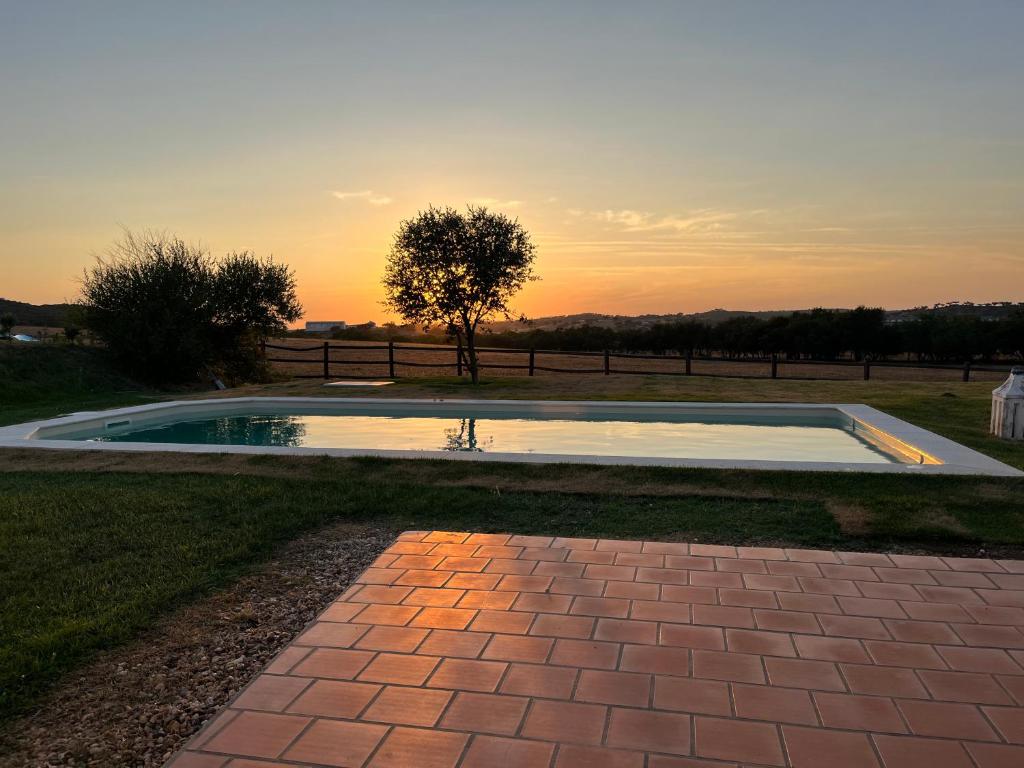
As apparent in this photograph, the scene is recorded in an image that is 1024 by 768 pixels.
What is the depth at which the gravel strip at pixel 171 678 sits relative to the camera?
6.64 feet

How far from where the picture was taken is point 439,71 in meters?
12.3

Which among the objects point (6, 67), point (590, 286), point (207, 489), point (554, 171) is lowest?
point (207, 489)

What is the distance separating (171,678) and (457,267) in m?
13.7

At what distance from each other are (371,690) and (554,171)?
13.7m

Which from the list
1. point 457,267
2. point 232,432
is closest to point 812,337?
point 457,267

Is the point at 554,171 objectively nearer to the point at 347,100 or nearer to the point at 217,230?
the point at 347,100

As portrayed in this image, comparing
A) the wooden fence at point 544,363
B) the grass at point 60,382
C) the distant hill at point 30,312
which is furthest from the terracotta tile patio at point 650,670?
the distant hill at point 30,312

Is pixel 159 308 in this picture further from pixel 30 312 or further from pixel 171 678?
pixel 30 312

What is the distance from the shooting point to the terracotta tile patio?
1.90m

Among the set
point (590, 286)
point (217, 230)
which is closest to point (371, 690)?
point (217, 230)

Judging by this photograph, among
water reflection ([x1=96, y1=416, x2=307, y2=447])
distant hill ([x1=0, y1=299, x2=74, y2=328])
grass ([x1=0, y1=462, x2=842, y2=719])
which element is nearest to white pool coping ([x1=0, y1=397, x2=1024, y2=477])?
water reflection ([x1=96, y1=416, x2=307, y2=447])

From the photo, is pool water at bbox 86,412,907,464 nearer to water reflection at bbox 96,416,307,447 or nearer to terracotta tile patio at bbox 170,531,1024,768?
water reflection at bbox 96,416,307,447

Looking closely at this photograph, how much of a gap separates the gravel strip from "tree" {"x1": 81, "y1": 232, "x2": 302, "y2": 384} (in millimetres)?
14768

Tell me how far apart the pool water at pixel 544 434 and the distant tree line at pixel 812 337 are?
1757 centimetres
